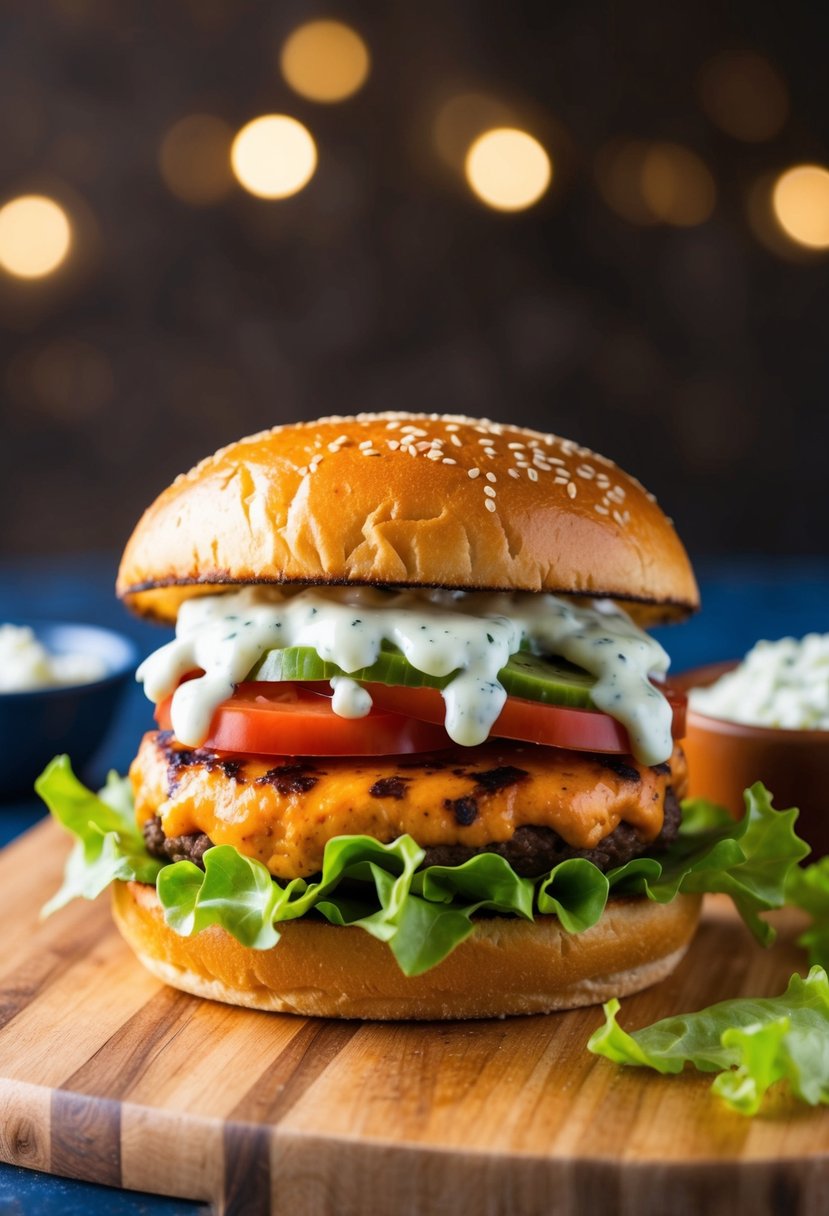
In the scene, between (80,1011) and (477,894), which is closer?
(477,894)

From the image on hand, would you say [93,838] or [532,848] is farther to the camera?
[93,838]

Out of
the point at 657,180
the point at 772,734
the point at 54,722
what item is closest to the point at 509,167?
the point at 657,180

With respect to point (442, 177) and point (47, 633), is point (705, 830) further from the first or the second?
point (442, 177)

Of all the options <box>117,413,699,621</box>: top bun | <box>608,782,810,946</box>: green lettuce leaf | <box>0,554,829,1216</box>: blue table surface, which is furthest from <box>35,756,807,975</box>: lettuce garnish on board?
<box>0,554,829,1216</box>: blue table surface

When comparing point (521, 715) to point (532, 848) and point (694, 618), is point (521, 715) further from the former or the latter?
point (694, 618)

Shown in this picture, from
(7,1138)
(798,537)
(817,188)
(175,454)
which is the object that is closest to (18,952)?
(7,1138)

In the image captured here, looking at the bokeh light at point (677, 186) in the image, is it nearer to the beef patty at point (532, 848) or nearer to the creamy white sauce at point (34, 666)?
the creamy white sauce at point (34, 666)
